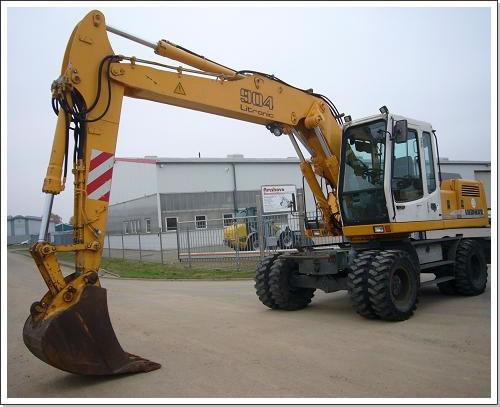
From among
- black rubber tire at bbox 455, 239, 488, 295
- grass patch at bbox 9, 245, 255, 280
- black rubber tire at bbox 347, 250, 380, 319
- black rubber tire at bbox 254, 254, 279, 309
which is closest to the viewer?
black rubber tire at bbox 347, 250, 380, 319

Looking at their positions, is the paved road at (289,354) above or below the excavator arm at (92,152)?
below

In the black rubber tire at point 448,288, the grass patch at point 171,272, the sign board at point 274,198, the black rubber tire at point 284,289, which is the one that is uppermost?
the sign board at point 274,198

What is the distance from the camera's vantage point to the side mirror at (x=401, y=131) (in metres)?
7.45

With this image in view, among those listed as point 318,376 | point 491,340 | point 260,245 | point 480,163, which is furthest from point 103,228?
point 480,163

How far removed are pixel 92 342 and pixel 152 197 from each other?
2687 centimetres

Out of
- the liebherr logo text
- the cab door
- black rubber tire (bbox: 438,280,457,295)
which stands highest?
the liebherr logo text

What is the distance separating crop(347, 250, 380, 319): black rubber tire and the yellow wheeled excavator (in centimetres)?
2

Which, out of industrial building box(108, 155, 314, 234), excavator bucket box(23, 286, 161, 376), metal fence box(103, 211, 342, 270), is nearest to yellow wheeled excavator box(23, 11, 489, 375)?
excavator bucket box(23, 286, 161, 376)

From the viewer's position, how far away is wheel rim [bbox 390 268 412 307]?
288 inches

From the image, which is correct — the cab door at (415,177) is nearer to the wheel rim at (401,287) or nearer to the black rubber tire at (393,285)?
the black rubber tire at (393,285)

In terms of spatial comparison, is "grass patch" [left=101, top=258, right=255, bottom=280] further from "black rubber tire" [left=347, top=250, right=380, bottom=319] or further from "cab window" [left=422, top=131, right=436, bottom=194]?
"black rubber tire" [left=347, top=250, right=380, bottom=319]

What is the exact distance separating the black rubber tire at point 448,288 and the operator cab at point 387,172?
1559mm

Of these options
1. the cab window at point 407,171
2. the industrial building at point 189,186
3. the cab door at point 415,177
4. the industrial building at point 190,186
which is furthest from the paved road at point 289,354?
the industrial building at point 190,186

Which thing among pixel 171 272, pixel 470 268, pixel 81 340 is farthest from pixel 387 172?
pixel 171 272
